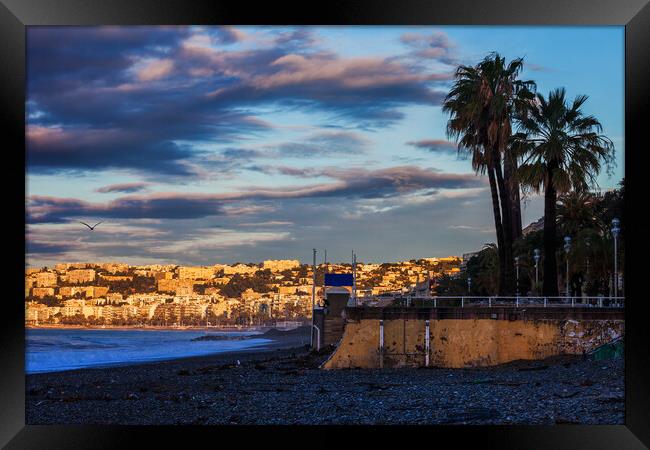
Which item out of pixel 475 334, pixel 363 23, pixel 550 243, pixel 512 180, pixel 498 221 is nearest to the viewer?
pixel 363 23

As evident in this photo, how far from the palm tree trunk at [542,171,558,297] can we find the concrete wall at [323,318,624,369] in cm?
373

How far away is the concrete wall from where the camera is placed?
958 inches

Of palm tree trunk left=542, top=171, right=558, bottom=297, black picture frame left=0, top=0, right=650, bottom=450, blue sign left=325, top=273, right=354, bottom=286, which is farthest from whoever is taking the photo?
blue sign left=325, top=273, right=354, bottom=286

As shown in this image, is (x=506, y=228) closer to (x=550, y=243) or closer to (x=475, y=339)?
(x=550, y=243)

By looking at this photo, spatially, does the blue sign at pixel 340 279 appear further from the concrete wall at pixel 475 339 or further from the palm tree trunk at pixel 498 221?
the concrete wall at pixel 475 339

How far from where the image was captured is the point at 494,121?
30.8 m

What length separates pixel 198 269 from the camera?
161m

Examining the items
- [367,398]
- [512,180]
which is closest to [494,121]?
[512,180]

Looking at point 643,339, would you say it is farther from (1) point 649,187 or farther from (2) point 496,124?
(2) point 496,124

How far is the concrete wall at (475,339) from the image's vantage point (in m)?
24.3

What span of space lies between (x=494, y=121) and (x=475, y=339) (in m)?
8.70

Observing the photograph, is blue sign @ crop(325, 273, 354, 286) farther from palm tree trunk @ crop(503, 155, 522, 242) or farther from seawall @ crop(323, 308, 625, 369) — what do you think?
seawall @ crop(323, 308, 625, 369)

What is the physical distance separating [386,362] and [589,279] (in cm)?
1744

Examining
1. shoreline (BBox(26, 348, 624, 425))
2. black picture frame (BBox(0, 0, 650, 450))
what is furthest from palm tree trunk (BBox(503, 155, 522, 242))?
black picture frame (BBox(0, 0, 650, 450))
